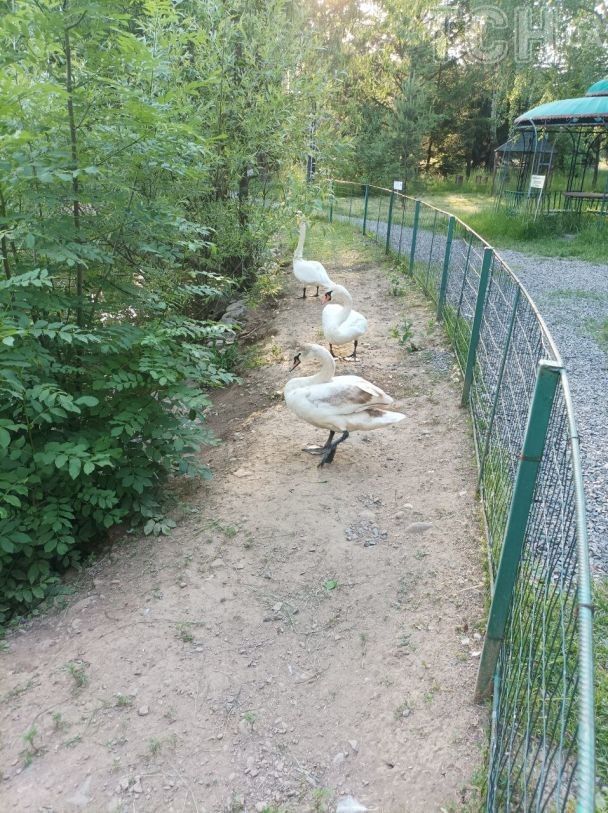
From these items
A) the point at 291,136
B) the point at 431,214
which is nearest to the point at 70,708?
the point at 291,136

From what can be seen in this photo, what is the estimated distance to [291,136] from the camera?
27.8ft

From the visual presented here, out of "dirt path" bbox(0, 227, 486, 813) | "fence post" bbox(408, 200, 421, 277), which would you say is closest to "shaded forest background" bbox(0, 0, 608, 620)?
"dirt path" bbox(0, 227, 486, 813)

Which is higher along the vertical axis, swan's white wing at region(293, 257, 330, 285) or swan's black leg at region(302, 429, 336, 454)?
swan's white wing at region(293, 257, 330, 285)

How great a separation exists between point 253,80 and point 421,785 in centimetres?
819

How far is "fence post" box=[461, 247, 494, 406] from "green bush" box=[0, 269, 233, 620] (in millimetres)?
2261

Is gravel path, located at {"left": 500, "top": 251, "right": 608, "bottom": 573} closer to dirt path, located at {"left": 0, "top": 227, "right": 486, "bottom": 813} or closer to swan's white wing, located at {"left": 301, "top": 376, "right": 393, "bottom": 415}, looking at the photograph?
dirt path, located at {"left": 0, "top": 227, "right": 486, "bottom": 813}

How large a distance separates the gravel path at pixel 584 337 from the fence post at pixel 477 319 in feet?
3.33

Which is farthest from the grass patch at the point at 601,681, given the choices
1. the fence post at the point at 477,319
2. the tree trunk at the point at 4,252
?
the tree trunk at the point at 4,252

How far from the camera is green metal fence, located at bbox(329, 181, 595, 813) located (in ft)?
5.45

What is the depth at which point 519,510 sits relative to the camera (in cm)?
232

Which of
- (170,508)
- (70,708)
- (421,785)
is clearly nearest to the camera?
(421,785)

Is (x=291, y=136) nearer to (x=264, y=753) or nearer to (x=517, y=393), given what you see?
(x=517, y=393)

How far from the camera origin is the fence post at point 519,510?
2.16 meters

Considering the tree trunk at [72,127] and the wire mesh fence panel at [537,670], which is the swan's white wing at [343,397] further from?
the wire mesh fence panel at [537,670]
